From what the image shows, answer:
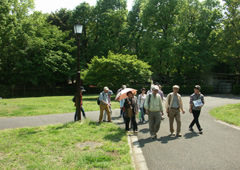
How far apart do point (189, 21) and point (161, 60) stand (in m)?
8.74

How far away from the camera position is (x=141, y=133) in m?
8.18

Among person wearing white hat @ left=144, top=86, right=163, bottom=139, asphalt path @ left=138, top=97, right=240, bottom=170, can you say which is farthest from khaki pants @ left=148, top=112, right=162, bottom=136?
asphalt path @ left=138, top=97, right=240, bottom=170

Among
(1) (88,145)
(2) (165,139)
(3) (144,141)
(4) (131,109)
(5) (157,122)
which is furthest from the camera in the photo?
(4) (131,109)

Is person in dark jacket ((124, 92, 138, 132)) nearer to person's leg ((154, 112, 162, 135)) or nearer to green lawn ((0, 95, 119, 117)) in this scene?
person's leg ((154, 112, 162, 135))

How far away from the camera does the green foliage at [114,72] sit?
877 inches

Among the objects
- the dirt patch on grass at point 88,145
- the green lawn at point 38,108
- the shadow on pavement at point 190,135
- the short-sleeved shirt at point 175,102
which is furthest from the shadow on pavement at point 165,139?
the green lawn at point 38,108

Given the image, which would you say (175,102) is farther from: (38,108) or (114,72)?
(114,72)

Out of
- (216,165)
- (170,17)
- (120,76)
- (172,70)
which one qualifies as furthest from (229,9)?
(216,165)

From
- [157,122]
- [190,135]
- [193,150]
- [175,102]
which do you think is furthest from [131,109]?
[193,150]

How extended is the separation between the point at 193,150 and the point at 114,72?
16905mm

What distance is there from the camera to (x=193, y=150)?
6.00 metres

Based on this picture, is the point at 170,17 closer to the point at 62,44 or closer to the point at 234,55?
the point at 234,55

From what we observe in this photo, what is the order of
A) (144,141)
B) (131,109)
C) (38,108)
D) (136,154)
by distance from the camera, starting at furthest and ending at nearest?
(38,108) < (131,109) < (144,141) < (136,154)

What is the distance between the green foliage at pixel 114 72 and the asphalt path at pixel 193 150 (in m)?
14.0
